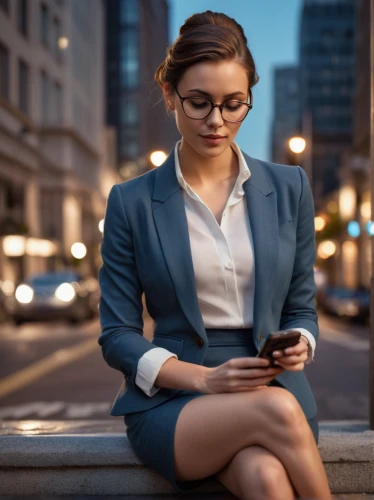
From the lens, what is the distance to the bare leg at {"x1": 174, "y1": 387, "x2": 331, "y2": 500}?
226 cm

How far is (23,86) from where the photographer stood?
18906 millimetres

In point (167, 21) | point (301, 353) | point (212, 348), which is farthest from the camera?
point (167, 21)

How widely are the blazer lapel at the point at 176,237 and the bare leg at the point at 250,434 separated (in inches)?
12.7

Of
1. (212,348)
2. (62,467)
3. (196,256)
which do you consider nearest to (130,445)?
(62,467)

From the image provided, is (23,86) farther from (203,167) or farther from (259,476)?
(259,476)

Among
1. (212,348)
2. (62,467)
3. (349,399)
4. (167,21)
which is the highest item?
(167,21)

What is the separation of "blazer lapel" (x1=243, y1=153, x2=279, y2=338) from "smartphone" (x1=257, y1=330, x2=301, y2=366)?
270 mm

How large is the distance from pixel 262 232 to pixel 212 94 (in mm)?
480

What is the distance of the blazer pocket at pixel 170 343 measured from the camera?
2657 millimetres

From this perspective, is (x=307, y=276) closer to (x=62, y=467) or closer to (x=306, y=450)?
(x=306, y=450)

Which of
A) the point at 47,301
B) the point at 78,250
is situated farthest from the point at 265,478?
the point at 78,250

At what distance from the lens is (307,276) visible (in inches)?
112

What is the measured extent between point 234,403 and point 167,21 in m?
154

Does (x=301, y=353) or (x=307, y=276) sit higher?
(x=307, y=276)
